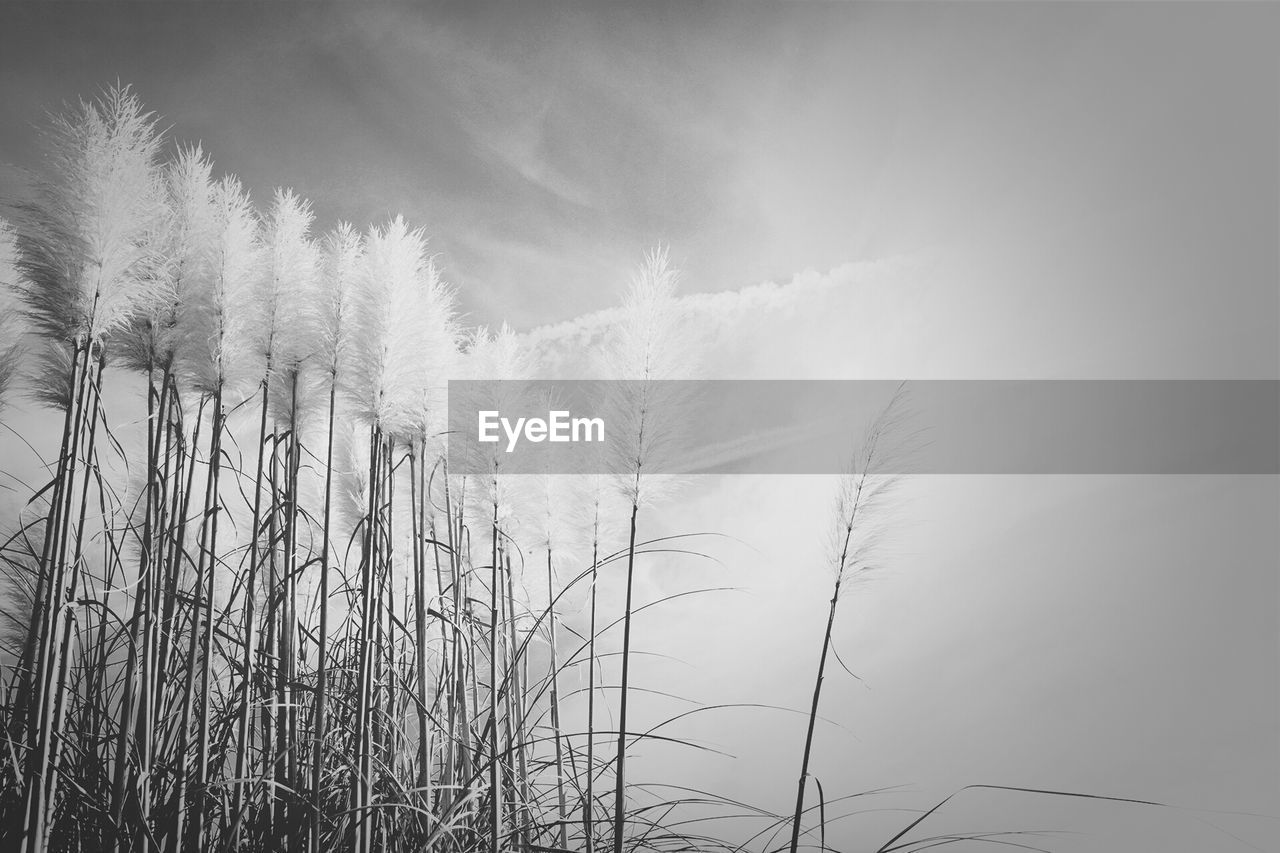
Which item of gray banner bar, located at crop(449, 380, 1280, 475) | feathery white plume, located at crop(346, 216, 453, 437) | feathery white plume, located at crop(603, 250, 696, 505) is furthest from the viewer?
gray banner bar, located at crop(449, 380, 1280, 475)

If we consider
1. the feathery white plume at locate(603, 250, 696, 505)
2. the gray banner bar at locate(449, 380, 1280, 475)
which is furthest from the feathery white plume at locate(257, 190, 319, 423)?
the gray banner bar at locate(449, 380, 1280, 475)

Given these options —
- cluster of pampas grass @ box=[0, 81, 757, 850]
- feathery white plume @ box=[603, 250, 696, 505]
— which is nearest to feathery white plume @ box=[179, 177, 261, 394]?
cluster of pampas grass @ box=[0, 81, 757, 850]

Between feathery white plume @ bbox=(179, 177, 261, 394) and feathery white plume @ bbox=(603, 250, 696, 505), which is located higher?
feathery white plume @ bbox=(179, 177, 261, 394)

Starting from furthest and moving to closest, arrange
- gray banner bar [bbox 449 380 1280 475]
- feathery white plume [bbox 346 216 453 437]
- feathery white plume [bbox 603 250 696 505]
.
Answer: gray banner bar [bbox 449 380 1280 475] < feathery white plume [bbox 346 216 453 437] < feathery white plume [bbox 603 250 696 505]

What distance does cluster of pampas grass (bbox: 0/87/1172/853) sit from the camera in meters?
1.33

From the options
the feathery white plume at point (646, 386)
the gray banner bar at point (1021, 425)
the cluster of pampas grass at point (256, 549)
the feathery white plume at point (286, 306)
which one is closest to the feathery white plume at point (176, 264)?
the cluster of pampas grass at point (256, 549)

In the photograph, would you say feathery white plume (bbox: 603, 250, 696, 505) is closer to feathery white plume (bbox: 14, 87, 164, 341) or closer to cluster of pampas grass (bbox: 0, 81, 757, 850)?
cluster of pampas grass (bbox: 0, 81, 757, 850)

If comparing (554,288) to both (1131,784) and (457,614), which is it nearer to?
(457,614)

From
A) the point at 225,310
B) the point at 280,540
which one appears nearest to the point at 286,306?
the point at 225,310

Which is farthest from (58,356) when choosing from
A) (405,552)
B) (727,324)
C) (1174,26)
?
(1174,26)

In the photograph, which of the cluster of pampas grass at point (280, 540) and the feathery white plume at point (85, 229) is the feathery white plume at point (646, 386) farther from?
the feathery white plume at point (85, 229)

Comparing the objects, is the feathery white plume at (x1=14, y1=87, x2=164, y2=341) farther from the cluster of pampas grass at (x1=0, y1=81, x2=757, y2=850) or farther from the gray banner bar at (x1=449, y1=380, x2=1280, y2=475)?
the gray banner bar at (x1=449, y1=380, x2=1280, y2=475)

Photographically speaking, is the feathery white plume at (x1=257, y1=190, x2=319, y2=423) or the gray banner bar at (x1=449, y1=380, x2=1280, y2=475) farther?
the gray banner bar at (x1=449, y1=380, x2=1280, y2=475)

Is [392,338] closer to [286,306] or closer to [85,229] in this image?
[286,306]
